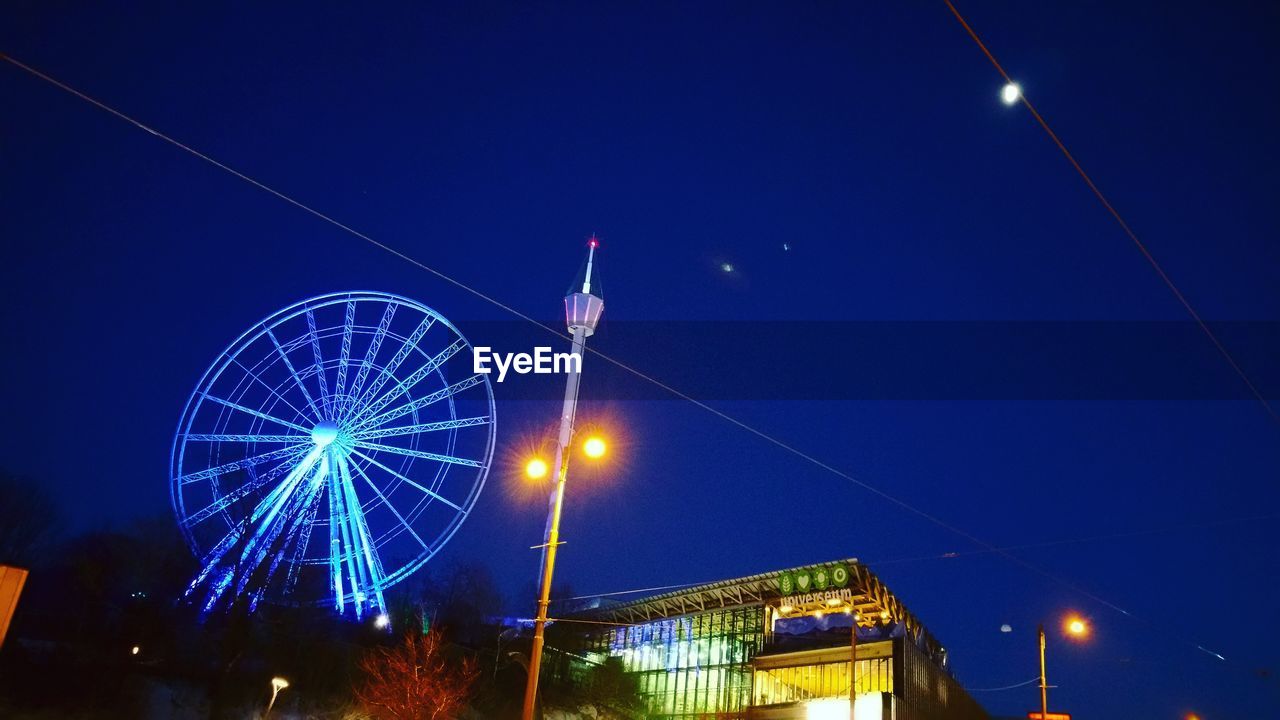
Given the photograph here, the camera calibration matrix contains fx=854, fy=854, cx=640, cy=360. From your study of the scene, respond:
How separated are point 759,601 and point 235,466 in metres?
29.4

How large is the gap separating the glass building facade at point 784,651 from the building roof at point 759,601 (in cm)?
7

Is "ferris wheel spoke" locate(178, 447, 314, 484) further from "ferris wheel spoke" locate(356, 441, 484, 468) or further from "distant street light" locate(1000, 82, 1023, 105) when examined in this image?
"distant street light" locate(1000, 82, 1023, 105)

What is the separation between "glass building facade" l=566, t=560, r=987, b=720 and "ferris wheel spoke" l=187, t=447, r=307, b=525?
25.8 metres

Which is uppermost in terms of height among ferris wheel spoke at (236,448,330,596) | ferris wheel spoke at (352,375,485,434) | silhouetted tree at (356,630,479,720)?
ferris wheel spoke at (352,375,485,434)

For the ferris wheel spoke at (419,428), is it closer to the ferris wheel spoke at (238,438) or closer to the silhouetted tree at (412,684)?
the ferris wheel spoke at (238,438)

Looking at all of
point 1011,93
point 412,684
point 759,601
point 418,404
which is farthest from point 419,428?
point 1011,93

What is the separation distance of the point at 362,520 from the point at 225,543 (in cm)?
653

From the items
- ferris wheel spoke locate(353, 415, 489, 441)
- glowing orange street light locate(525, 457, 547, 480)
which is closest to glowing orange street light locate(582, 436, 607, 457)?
glowing orange street light locate(525, 457, 547, 480)

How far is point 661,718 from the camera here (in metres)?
53.5

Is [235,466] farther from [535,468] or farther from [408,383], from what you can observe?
[535,468]

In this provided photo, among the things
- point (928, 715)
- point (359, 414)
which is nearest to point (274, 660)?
point (359, 414)

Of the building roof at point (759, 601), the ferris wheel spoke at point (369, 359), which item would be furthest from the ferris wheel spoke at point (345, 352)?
the building roof at point (759, 601)

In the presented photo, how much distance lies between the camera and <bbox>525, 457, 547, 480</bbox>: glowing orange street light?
15047 millimetres

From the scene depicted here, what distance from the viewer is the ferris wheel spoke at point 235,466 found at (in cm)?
3853
